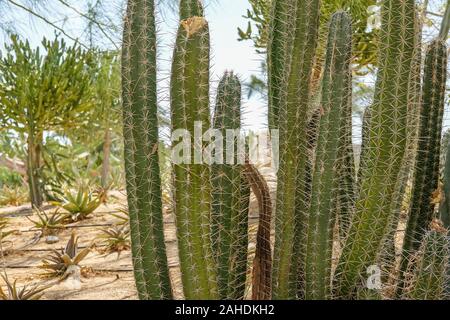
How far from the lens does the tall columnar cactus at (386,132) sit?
6.85 feet

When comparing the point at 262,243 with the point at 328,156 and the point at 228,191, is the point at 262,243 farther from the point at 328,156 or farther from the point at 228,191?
the point at 328,156

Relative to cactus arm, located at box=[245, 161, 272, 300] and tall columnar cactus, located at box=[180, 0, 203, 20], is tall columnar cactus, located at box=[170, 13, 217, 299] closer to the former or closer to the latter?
tall columnar cactus, located at box=[180, 0, 203, 20]

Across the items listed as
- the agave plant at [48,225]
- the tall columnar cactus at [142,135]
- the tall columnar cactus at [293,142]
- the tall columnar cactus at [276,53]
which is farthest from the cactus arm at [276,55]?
the agave plant at [48,225]

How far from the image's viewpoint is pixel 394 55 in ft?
6.88

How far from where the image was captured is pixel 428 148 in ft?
8.60

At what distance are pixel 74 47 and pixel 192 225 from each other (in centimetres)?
670

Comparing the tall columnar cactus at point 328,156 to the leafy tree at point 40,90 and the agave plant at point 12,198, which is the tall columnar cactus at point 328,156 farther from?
the agave plant at point 12,198

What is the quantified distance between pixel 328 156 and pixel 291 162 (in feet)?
0.49

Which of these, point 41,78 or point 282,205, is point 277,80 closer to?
point 282,205

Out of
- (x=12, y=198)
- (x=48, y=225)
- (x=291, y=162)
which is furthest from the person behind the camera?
(x=12, y=198)

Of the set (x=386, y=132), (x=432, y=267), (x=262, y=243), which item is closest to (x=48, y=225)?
(x=262, y=243)

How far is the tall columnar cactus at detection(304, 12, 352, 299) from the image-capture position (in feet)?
6.93

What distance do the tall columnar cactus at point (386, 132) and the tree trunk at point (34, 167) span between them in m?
6.88
